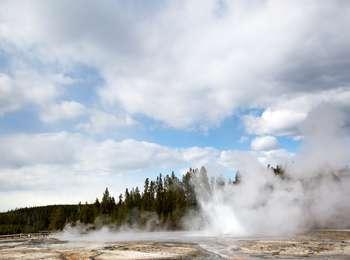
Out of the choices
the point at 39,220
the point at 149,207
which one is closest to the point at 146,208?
the point at 149,207

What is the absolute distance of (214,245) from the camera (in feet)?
151

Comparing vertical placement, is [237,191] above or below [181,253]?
→ above

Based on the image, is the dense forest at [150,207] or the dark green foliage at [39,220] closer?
the dense forest at [150,207]

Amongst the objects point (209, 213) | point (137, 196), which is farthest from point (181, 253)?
point (137, 196)

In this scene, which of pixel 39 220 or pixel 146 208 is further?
pixel 39 220

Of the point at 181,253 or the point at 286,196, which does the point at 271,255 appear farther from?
the point at 286,196

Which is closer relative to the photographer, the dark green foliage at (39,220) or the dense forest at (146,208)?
the dense forest at (146,208)

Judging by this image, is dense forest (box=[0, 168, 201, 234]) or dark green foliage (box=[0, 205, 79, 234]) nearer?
dense forest (box=[0, 168, 201, 234])

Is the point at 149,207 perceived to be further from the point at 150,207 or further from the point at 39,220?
the point at 39,220

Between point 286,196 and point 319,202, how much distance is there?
656 cm

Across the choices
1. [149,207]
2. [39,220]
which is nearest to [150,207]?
[149,207]

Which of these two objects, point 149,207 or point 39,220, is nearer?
point 149,207

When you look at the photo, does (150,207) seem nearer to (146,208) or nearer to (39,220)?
(146,208)

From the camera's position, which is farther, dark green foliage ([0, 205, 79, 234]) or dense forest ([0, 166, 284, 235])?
dark green foliage ([0, 205, 79, 234])
